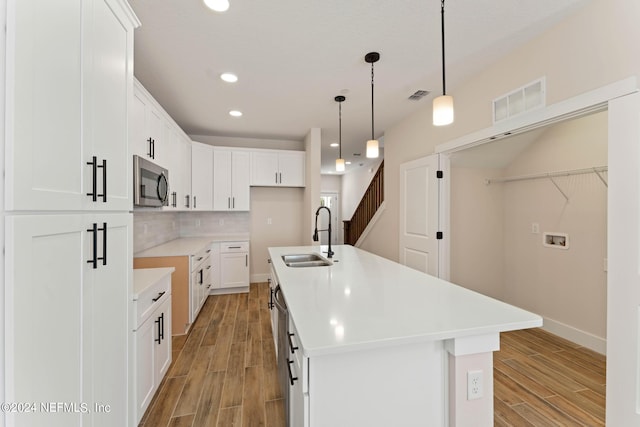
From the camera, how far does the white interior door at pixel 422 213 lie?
319 cm

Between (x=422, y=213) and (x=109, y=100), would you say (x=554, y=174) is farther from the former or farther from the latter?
(x=109, y=100)

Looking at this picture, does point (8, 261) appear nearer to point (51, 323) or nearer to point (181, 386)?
point (51, 323)

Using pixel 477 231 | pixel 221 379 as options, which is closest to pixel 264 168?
pixel 221 379

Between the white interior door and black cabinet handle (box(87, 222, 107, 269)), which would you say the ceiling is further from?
black cabinet handle (box(87, 222, 107, 269))

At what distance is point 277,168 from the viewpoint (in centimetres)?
479

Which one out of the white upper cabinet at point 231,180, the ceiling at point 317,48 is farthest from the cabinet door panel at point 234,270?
the ceiling at point 317,48

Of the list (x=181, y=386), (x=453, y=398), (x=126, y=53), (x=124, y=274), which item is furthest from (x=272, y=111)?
(x=453, y=398)

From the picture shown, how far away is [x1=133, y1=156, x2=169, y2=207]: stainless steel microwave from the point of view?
202 centimetres

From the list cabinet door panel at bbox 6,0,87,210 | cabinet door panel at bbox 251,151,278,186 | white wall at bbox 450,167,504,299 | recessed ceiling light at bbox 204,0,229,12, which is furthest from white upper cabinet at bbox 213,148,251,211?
cabinet door panel at bbox 6,0,87,210

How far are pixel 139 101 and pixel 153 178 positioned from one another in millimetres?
676

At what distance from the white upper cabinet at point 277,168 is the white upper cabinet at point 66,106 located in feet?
10.8

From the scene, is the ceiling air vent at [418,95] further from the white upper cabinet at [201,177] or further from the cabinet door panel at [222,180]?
the white upper cabinet at [201,177]

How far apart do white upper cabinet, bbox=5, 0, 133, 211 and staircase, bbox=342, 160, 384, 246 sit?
4.39 m

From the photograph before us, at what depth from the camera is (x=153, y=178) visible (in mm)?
2352
